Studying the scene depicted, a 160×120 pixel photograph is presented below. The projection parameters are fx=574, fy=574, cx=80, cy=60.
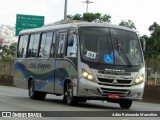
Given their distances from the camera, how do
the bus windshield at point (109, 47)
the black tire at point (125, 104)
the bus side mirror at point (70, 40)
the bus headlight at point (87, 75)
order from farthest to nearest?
1. the black tire at point (125, 104)
2. the bus side mirror at point (70, 40)
3. the bus windshield at point (109, 47)
4. the bus headlight at point (87, 75)

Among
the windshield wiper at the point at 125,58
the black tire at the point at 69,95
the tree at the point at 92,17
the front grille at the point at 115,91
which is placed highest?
the tree at the point at 92,17

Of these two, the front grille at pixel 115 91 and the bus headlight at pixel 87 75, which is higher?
the bus headlight at pixel 87 75

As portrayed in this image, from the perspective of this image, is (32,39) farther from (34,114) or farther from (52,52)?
(34,114)

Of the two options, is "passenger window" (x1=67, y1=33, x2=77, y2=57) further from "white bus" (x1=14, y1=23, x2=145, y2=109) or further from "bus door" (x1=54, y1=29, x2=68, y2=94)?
"bus door" (x1=54, y1=29, x2=68, y2=94)

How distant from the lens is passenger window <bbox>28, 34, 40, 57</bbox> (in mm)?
24680

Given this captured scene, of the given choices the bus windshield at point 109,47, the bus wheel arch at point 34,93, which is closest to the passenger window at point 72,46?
the bus windshield at point 109,47

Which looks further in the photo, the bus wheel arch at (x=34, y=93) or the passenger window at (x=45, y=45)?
the bus wheel arch at (x=34, y=93)

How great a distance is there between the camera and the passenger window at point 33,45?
24680 mm

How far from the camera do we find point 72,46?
66.4 ft

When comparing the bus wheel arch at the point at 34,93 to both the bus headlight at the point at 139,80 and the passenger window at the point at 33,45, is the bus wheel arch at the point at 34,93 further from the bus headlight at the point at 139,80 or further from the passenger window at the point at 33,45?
the bus headlight at the point at 139,80

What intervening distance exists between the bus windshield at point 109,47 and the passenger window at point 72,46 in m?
0.35

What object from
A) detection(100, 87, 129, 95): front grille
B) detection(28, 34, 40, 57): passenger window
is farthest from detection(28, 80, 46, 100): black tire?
detection(100, 87, 129, 95): front grille

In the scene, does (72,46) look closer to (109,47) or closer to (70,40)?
(70,40)

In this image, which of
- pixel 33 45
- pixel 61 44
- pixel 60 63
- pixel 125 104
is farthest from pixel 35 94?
pixel 125 104
